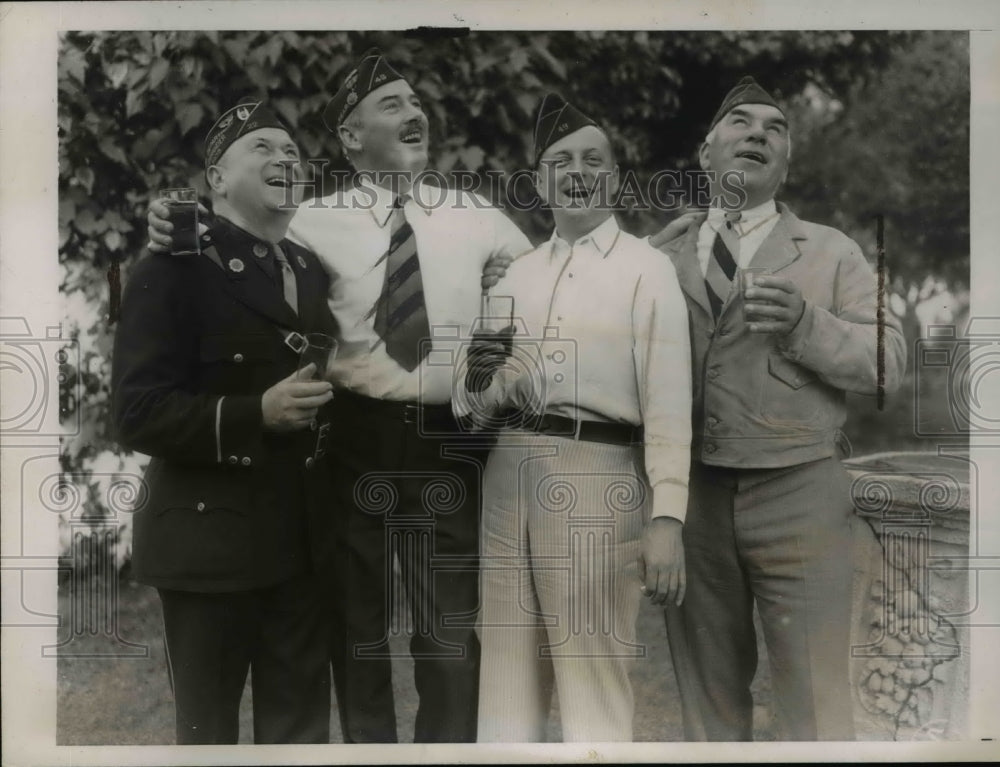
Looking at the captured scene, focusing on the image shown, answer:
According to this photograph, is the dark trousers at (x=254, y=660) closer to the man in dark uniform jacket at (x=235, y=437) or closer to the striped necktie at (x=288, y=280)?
the man in dark uniform jacket at (x=235, y=437)

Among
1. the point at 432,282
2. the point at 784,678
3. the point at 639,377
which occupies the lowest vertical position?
the point at 784,678

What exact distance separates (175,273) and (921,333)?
247cm

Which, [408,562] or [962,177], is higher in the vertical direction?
[962,177]

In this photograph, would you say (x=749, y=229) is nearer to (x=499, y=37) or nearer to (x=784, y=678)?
(x=499, y=37)

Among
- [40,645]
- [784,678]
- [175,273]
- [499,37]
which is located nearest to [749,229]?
[499,37]

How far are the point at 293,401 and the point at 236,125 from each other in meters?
0.93

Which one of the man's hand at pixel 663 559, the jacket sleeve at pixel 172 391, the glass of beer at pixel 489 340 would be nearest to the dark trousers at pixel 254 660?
the jacket sleeve at pixel 172 391

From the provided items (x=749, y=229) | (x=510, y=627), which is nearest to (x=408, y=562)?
(x=510, y=627)

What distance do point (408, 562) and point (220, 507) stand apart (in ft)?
2.07

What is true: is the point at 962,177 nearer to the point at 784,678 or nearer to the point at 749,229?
the point at 749,229

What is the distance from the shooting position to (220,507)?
13.0ft

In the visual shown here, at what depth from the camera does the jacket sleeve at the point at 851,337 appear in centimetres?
399

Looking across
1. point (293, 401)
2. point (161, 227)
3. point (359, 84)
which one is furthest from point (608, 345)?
point (161, 227)

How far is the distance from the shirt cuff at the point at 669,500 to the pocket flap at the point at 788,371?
18.7 inches
